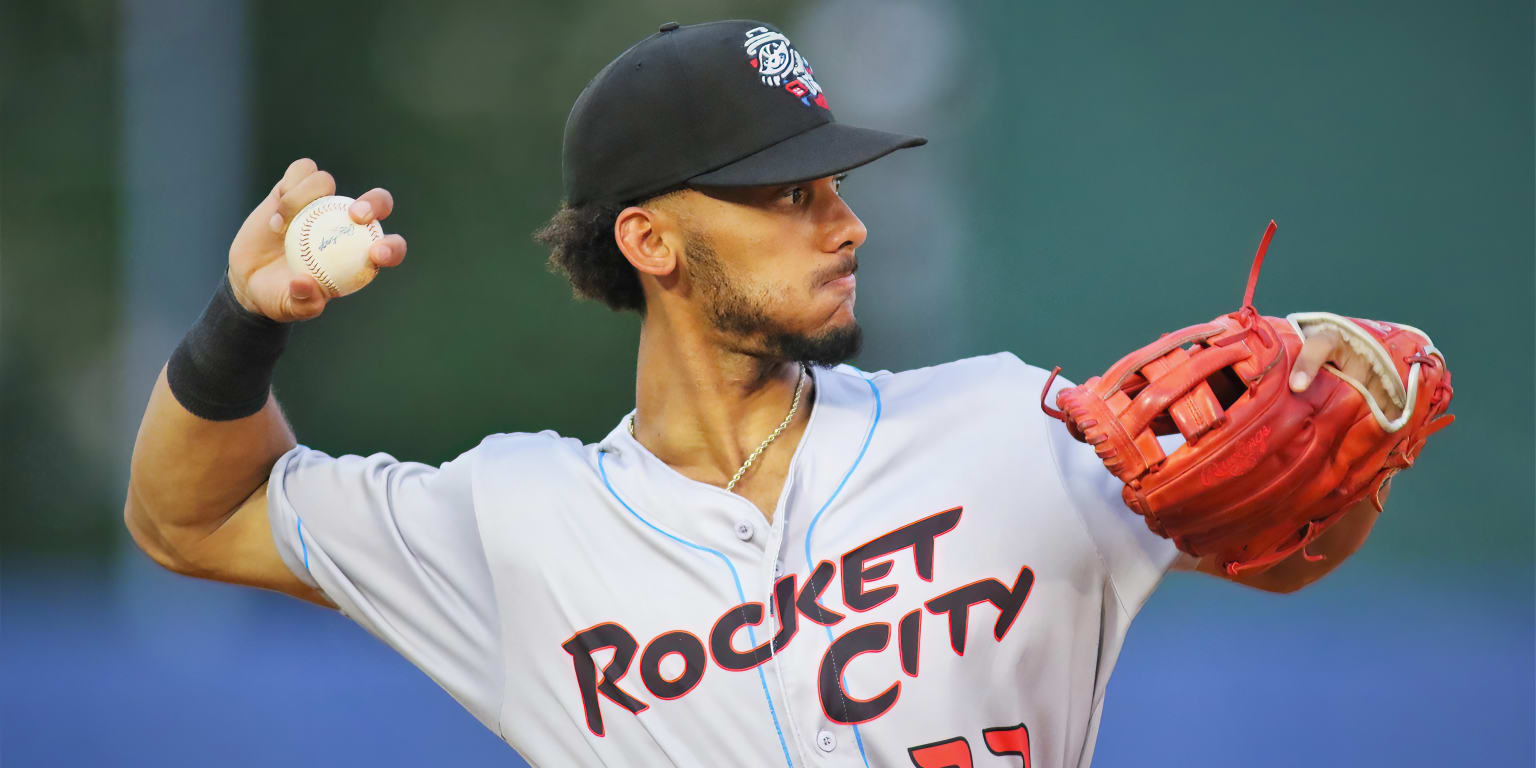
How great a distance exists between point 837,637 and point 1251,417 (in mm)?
588

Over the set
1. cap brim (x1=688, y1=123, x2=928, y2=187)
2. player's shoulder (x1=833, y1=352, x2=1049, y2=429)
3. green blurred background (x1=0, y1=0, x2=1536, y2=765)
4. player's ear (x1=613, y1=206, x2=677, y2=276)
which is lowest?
green blurred background (x1=0, y1=0, x2=1536, y2=765)

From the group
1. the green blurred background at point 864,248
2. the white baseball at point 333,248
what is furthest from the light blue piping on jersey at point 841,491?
the green blurred background at point 864,248

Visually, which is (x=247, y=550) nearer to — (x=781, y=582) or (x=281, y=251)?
(x=281, y=251)

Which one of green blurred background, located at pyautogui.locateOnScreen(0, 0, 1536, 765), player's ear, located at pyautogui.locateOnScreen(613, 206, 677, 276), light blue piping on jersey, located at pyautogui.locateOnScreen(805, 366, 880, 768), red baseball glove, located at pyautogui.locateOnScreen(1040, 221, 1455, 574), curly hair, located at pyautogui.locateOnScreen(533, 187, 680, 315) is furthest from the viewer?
green blurred background, located at pyautogui.locateOnScreen(0, 0, 1536, 765)

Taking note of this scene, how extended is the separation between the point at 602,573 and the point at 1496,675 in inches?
137

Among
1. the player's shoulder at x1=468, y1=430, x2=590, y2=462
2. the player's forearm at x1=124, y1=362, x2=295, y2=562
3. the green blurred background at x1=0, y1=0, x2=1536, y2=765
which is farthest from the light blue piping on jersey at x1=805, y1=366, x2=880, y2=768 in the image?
the green blurred background at x1=0, y1=0, x2=1536, y2=765

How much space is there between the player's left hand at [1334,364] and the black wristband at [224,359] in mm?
1357

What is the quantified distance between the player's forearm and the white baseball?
0.27 m

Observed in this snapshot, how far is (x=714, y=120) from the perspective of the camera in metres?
2.00

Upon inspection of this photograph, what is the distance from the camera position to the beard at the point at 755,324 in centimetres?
202

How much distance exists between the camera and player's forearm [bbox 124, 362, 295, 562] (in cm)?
200

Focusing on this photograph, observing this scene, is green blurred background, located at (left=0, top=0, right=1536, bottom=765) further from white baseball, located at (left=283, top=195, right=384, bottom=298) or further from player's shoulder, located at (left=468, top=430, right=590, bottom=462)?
white baseball, located at (left=283, top=195, right=384, bottom=298)

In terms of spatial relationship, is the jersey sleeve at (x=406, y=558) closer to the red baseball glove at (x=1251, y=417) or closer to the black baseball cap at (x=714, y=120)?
the black baseball cap at (x=714, y=120)

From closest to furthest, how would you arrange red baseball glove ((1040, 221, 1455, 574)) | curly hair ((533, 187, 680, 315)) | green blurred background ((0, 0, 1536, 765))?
red baseball glove ((1040, 221, 1455, 574))
curly hair ((533, 187, 680, 315))
green blurred background ((0, 0, 1536, 765))
